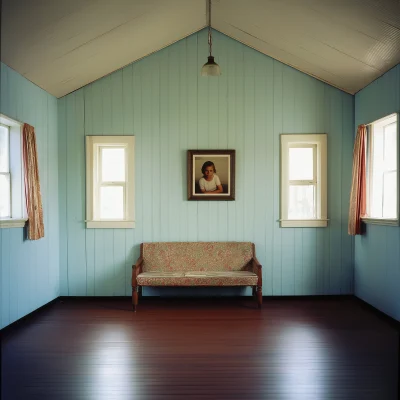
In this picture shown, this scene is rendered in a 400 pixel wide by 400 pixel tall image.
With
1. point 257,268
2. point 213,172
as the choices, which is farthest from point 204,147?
point 257,268

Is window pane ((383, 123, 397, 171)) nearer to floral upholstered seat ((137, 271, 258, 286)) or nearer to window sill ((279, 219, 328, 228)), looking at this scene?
window sill ((279, 219, 328, 228))

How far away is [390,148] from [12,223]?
4.74m

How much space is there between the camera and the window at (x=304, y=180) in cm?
599

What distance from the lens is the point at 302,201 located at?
20.0ft

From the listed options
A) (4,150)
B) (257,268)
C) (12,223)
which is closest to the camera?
(12,223)

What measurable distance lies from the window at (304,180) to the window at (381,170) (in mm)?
710

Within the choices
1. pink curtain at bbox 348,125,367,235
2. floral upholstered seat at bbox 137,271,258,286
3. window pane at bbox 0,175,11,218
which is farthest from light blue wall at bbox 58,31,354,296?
window pane at bbox 0,175,11,218

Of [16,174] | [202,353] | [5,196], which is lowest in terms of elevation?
[202,353]

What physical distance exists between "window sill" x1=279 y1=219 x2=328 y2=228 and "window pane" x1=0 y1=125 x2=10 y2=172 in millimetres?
3817

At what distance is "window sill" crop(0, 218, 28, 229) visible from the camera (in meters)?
4.38

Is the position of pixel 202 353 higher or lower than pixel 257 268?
lower

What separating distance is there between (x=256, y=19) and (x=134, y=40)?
163cm

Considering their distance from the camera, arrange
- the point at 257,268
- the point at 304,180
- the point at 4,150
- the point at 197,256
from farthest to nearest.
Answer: the point at 304,180, the point at 197,256, the point at 257,268, the point at 4,150

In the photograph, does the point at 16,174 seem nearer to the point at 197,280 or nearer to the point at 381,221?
the point at 197,280
